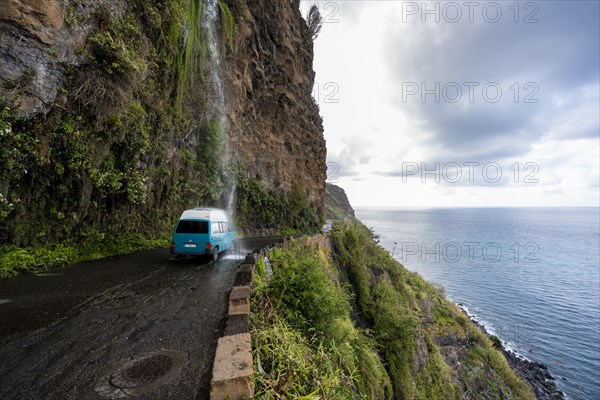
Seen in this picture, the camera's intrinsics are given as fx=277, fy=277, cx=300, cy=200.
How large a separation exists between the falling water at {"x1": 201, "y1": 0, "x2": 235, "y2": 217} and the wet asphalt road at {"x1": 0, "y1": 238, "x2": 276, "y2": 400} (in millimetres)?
14135

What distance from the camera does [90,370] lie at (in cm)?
395

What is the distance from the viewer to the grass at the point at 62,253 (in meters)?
8.14

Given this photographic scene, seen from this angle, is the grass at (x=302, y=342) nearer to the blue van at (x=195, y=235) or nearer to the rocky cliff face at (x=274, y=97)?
the blue van at (x=195, y=235)

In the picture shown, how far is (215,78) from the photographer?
20.5m

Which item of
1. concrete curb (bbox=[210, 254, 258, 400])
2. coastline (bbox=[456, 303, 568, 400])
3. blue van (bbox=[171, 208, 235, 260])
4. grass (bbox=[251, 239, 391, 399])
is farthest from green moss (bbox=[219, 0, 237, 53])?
coastline (bbox=[456, 303, 568, 400])

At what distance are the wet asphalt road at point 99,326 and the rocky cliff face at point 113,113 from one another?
283 cm

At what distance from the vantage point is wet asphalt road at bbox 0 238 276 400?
370 centimetres

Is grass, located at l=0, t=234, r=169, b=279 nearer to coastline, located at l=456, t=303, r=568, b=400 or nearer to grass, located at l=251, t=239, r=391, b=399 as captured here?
grass, located at l=251, t=239, r=391, b=399

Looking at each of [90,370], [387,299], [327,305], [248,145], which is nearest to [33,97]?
[90,370]

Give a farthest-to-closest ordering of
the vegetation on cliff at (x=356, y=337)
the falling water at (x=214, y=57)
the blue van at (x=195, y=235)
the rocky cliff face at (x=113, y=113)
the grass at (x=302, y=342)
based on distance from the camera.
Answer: the falling water at (x=214, y=57) → the blue van at (x=195, y=235) → the rocky cliff face at (x=113, y=113) → the vegetation on cliff at (x=356, y=337) → the grass at (x=302, y=342)

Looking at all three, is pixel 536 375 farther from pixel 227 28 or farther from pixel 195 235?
pixel 227 28

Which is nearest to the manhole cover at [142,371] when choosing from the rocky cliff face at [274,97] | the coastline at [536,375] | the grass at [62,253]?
the grass at [62,253]

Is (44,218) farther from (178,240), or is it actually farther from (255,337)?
(255,337)

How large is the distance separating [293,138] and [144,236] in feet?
73.3
